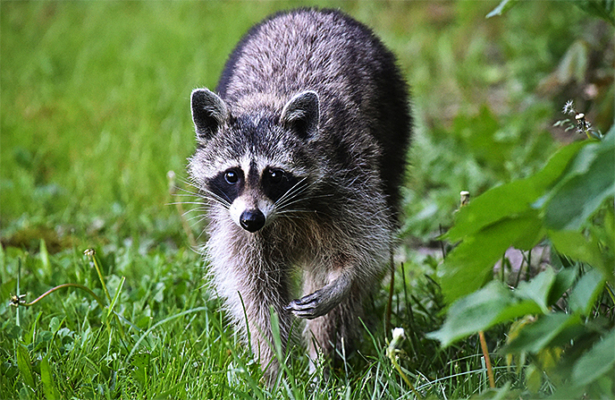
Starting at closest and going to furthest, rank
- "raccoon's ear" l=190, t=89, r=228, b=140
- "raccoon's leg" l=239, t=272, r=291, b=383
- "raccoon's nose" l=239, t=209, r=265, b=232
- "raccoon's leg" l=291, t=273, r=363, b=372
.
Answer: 1. "raccoon's nose" l=239, t=209, r=265, b=232
2. "raccoon's ear" l=190, t=89, r=228, b=140
3. "raccoon's leg" l=239, t=272, r=291, b=383
4. "raccoon's leg" l=291, t=273, r=363, b=372

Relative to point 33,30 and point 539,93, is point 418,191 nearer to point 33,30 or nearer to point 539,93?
point 539,93

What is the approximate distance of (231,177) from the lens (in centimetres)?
299

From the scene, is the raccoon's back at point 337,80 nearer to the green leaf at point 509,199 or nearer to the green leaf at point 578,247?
the green leaf at point 509,199

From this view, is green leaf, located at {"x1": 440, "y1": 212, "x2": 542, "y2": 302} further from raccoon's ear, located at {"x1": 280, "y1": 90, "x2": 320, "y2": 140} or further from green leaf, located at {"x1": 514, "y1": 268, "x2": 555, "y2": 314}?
raccoon's ear, located at {"x1": 280, "y1": 90, "x2": 320, "y2": 140}

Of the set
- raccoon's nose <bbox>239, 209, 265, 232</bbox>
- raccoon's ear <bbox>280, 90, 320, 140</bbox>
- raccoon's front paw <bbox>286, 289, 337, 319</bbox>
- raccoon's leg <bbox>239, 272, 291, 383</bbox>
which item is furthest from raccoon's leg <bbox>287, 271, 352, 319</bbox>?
raccoon's ear <bbox>280, 90, 320, 140</bbox>

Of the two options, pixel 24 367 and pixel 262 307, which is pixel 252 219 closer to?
pixel 262 307

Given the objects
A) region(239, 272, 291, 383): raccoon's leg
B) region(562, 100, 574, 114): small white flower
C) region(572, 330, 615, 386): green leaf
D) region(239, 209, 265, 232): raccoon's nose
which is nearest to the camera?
region(572, 330, 615, 386): green leaf

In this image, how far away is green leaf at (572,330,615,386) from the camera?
5.02 feet

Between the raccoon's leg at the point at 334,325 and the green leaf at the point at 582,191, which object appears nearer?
the green leaf at the point at 582,191

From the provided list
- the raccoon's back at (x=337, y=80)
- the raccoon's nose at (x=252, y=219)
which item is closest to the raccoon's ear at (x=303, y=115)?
the raccoon's back at (x=337, y=80)

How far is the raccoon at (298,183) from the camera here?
2979mm

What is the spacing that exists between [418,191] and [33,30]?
525 centimetres

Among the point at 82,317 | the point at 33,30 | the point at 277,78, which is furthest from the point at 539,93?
the point at 33,30

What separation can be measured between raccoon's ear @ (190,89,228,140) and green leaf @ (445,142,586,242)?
159 cm
